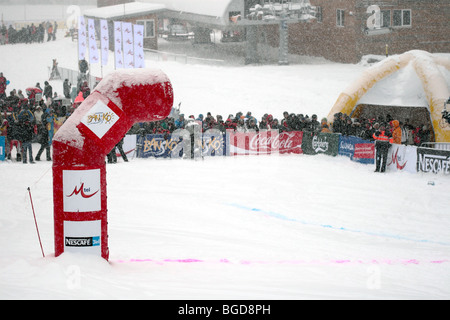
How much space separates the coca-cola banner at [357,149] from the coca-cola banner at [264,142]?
1.51m

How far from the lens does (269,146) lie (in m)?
20.3

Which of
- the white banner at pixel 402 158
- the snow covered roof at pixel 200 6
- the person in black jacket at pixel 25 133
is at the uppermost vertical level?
the snow covered roof at pixel 200 6

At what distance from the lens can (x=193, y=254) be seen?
891 centimetres

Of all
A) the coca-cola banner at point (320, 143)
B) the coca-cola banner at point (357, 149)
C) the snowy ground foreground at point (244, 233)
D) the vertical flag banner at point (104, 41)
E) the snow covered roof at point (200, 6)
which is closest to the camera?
the snowy ground foreground at point (244, 233)

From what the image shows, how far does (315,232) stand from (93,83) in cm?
2030

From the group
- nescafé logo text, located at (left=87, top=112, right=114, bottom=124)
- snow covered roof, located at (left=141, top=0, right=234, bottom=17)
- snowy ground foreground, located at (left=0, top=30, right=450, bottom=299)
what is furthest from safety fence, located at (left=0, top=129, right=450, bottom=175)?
snow covered roof, located at (left=141, top=0, right=234, bottom=17)

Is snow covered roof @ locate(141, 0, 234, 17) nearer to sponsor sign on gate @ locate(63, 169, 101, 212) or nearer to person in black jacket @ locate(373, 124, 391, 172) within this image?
person in black jacket @ locate(373, 124, 391, 172)

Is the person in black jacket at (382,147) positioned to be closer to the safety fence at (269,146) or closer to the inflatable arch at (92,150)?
the safety fence at (269,146)

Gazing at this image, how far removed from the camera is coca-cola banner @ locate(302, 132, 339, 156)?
19844 millimetres

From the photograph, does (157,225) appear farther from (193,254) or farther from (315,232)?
(315,232)

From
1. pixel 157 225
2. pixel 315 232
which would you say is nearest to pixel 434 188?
pixel 315 232

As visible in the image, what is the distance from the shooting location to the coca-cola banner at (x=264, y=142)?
788 inches

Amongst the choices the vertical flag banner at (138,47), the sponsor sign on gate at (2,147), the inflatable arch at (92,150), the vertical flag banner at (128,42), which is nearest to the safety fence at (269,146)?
the sponsor sign on gate at (2,147)
